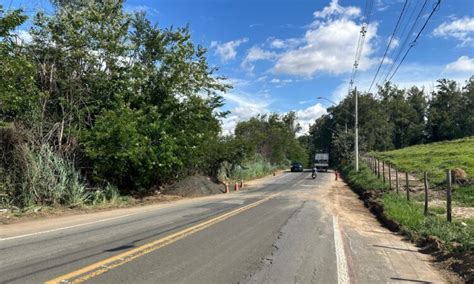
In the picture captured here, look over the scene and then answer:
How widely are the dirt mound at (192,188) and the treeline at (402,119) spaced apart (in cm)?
4755

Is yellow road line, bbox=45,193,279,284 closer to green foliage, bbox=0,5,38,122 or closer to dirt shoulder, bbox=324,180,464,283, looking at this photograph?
dirt shoulder, bbox=324,180,464,283

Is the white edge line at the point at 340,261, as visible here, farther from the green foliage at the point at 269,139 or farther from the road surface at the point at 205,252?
the green foliage at the point at 269,139

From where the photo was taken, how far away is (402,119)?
100375mm

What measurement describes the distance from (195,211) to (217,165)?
19737 mm

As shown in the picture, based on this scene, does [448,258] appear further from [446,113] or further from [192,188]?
[446,113]

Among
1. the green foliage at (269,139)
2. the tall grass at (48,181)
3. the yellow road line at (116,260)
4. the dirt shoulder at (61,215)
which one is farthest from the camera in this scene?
the green foliage at (269,139)

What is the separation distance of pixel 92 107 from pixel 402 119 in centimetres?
9247

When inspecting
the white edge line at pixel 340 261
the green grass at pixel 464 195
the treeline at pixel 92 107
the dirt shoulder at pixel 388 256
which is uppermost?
the treeline at pixel 92 107

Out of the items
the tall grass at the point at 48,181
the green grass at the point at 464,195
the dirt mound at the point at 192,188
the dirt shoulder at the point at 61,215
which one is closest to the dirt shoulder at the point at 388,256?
the green grass at the point at 464,195

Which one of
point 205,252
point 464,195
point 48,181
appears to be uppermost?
point 48,181

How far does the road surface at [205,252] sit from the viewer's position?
6.59m

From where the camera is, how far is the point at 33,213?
48.6ft

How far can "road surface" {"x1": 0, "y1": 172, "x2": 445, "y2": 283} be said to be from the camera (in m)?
6.59

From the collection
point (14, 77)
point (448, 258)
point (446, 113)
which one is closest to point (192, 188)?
point (14, 77)
